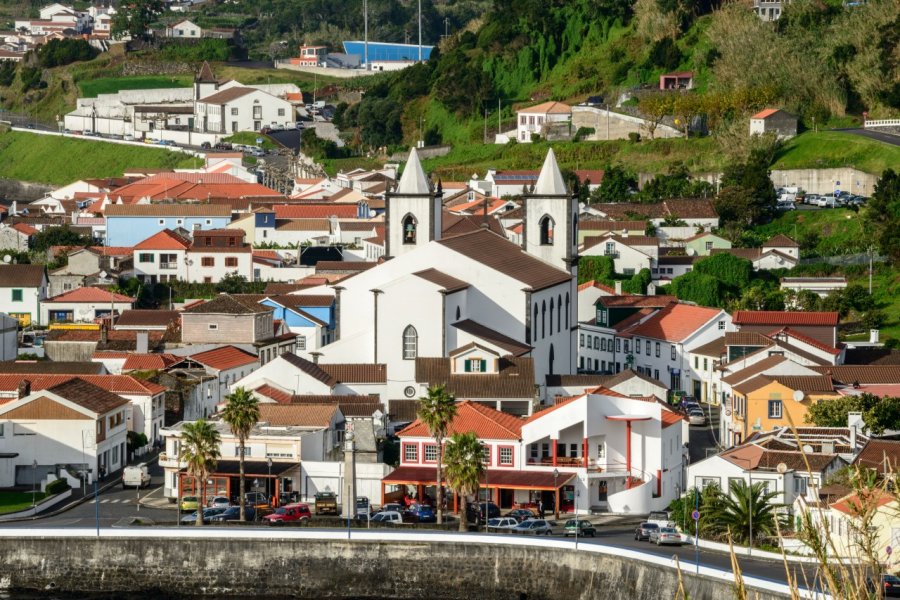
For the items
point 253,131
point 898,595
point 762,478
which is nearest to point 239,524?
point 762,478

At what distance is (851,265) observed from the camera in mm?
77438

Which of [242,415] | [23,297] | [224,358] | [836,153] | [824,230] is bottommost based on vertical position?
[242,415]

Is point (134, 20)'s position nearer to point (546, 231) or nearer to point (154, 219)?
point (154, 219)

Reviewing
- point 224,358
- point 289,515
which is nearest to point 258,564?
point 289,515

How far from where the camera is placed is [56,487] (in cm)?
4869

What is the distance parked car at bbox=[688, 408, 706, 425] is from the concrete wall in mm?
32817

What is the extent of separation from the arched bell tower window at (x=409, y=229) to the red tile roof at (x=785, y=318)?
10942 millimetres

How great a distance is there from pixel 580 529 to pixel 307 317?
28.2 metres

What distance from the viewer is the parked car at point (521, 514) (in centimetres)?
4493

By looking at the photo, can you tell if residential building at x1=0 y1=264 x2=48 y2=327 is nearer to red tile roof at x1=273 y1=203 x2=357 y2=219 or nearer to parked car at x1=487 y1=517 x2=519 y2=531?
red tile roof at x1=273 y1=203 x2=357 y2=219

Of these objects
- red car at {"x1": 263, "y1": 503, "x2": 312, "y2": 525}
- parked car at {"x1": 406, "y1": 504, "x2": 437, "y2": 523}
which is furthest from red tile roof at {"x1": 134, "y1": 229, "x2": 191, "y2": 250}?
parked car at {"x1": 406, "y1": 504, "x2": 437, "y2": 523}

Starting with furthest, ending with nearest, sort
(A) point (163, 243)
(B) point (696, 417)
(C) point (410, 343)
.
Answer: (A) point (163, 243), (B) point (696, 417), (C) point (410, 343)

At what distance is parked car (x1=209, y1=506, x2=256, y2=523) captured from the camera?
4512 centimetres

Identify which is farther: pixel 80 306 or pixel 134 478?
pixel 80 306
